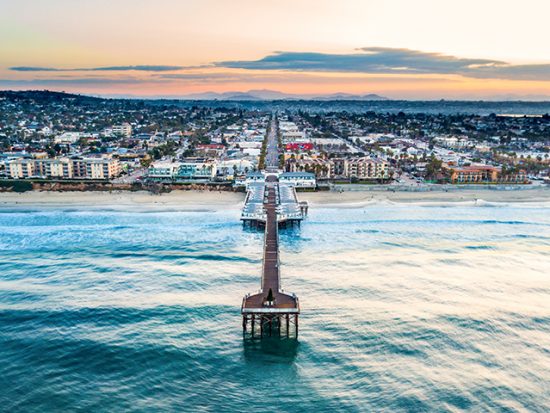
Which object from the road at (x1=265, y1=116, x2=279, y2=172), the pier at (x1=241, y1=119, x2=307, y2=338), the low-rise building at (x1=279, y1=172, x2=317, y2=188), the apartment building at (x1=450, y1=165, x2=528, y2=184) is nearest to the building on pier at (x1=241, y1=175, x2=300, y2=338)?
the pier at (x1=241, y1=119, x2=307, y2=338)

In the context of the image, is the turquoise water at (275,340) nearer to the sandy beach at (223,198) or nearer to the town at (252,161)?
the sandy beach at (223,198)

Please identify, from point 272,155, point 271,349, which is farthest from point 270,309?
point 272,155

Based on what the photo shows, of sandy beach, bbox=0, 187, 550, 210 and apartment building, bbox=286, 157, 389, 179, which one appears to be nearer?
sandy beach, bbox=0, 187, 550, 210

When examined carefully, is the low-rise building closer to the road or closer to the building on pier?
the road

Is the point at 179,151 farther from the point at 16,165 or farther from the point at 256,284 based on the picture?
the point at 256,284

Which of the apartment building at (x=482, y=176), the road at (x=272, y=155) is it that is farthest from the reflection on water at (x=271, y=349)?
the apartment building at (x=482, y=176)
